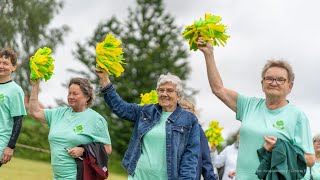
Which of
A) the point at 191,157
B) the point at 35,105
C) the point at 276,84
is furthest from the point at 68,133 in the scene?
the point at 276,84

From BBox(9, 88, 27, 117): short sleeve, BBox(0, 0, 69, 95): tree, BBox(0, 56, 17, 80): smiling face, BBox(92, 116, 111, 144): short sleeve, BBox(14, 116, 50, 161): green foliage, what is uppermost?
BBox(0, 0, 69, 95): tree

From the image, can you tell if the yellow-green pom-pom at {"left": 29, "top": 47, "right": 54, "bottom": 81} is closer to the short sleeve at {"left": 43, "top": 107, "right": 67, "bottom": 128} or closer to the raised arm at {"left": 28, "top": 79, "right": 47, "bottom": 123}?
the raised arm at {"left": 28, "top": 79, "right": 47, "bottom": 123}

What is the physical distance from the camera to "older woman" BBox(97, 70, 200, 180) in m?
6.97

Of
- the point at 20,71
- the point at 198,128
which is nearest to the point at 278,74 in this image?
the point at 198,128

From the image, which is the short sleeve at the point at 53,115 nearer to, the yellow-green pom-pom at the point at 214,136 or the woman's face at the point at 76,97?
the woman's face at the point at 76,97

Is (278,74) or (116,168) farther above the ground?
(278,74)

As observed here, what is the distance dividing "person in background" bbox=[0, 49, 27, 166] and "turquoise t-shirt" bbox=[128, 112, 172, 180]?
220 centimetres

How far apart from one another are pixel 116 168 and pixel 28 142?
7.51m

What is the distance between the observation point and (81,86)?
7820mm

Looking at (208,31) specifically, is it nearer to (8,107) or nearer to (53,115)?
(53,115)

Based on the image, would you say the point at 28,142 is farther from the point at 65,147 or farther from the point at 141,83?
the point at 65,147

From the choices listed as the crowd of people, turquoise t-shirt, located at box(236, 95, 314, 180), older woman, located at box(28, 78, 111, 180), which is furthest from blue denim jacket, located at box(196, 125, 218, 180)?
turquoise t-shirt, located at box(236, 95, 314, 180)

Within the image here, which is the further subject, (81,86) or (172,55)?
(172,55)

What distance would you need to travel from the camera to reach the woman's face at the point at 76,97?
25.5 ft
